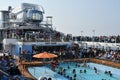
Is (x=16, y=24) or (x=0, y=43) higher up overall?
(x=16, y=24)

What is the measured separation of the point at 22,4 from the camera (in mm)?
40531

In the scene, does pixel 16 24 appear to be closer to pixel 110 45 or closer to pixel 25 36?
pixel 25 36

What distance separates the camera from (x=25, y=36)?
90.8ft

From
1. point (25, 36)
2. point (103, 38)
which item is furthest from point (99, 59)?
point (25, 36)

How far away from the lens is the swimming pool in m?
18.3

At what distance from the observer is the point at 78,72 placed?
20.8 metres

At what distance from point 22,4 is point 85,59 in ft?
65.8

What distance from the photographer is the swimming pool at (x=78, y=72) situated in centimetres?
1833

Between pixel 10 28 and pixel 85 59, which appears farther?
pixel 10 28

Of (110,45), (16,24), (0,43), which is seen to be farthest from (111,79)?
(16,24)

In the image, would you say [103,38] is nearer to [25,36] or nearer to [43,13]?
[25,36]

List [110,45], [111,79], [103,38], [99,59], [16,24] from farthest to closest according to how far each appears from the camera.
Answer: [16,24] → [103,38] → [110,45] → [99,59] → [111,79]

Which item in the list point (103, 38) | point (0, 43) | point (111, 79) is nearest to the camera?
point (111, 79)

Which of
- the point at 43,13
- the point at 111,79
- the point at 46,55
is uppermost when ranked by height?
the point at 43,13
